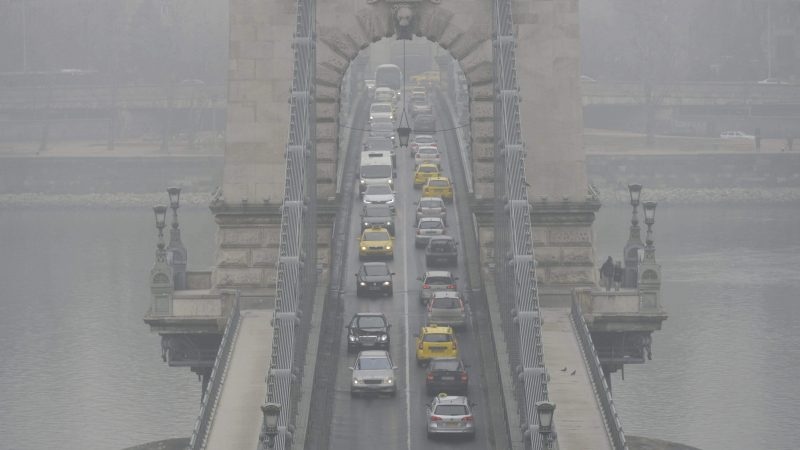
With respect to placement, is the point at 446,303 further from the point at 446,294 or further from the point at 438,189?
the point at 438,189

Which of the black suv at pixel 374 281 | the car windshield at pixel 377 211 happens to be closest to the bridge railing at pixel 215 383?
the black suv at pixel 374 281

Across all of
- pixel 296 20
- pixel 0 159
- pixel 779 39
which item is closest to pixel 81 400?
pixel 296 20

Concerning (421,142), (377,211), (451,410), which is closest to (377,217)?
(377,211)

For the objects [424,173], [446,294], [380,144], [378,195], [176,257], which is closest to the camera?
[176,257]

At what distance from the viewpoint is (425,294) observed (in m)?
70.1

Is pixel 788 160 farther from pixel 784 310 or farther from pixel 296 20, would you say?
pixel 296 20

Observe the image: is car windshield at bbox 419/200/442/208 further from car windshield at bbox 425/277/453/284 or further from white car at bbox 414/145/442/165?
car windshield at bbox 425/277/453/284

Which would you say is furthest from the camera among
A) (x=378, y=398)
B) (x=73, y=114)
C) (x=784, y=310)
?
(x=73, y=114)

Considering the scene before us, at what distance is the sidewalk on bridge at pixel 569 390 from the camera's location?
50344 mm

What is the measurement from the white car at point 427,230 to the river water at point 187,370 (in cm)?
1148

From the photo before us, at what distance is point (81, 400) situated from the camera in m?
88.1

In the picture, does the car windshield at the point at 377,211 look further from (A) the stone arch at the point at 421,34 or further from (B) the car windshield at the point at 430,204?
(A) the stone arch at the point at 421,34

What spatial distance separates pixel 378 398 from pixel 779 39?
490ft

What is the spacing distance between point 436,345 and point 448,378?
383 centimetres
